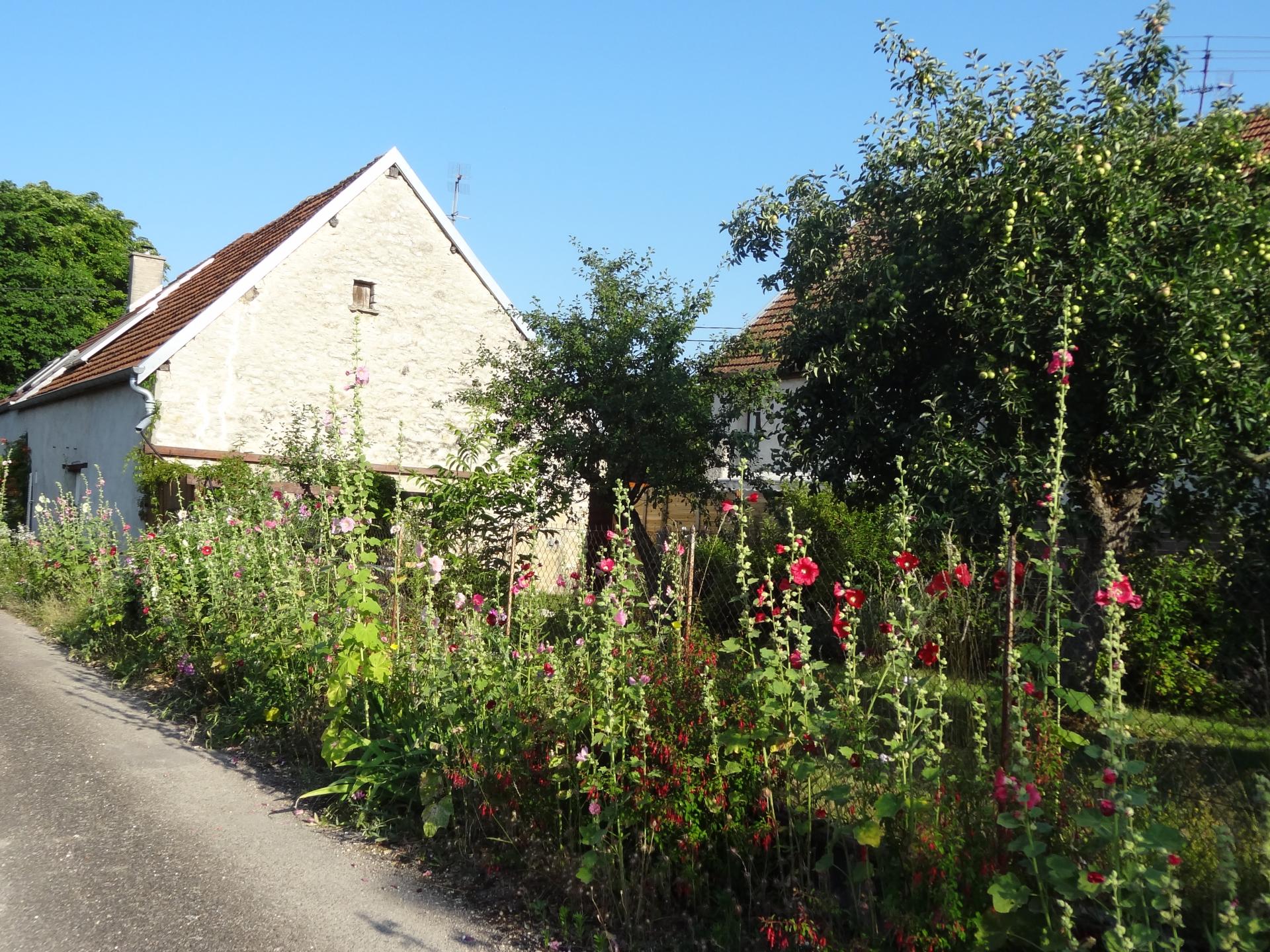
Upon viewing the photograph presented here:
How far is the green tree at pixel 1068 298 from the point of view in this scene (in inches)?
243

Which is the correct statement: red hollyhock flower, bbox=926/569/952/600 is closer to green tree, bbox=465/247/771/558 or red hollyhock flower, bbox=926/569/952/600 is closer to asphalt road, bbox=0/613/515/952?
asphalt road, bbox=0/613/515/952

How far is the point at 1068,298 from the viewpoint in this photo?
18.1ft

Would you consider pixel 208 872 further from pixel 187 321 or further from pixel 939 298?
pixel 187 321

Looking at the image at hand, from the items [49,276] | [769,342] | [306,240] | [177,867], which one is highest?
[49,276]

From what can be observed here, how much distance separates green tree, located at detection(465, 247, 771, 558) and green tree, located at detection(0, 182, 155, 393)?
3031 centimetres

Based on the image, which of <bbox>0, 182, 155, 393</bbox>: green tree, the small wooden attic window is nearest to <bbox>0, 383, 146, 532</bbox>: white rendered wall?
the small wooden attic window

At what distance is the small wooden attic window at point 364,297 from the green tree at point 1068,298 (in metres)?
12.7

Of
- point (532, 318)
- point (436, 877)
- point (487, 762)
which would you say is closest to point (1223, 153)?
point (487, 762)

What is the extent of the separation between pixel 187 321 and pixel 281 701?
11.3 m

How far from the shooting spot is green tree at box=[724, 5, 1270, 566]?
6160mm

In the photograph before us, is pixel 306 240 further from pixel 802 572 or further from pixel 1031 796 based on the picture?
pixel 1031 796

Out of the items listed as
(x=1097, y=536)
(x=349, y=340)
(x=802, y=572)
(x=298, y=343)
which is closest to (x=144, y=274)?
(x=298, y=343)

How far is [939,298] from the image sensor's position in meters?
6.97

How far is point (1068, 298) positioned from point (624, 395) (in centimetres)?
634
